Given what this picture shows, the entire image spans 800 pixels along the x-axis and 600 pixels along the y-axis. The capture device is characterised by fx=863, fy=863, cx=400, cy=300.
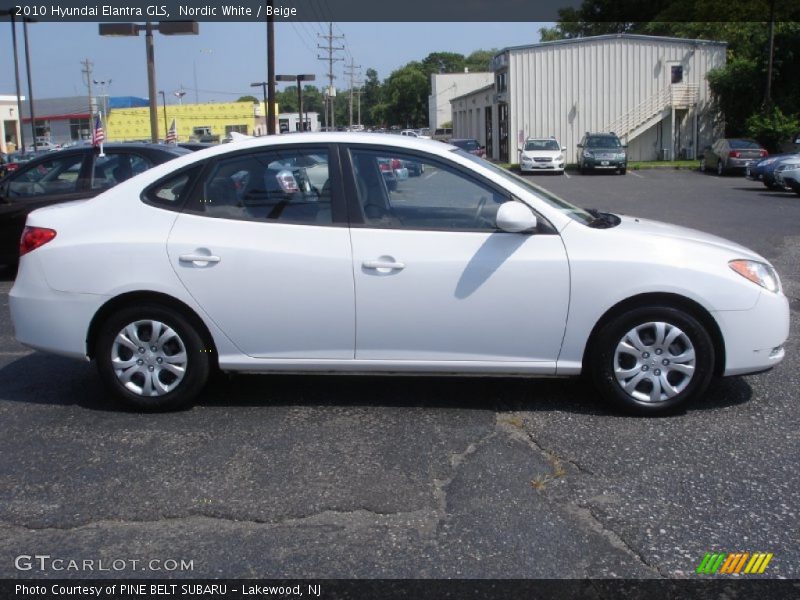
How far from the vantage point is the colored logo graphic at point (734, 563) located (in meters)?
3.36

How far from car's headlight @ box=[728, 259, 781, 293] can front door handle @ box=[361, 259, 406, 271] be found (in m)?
1.92

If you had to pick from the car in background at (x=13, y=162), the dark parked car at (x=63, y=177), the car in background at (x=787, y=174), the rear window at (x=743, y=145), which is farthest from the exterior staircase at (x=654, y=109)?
the dark parked car at (x=63, y=177)

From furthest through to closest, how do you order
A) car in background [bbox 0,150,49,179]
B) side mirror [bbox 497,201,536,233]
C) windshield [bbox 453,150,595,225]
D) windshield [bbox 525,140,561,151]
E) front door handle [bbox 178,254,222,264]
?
windshield [bbox 525,140,561,151] → car in background [bbox 0,150,49,179] → windshield [bbox 453,150,595,225] → front door handle [bbox 178,254,222,264] → side mirror [bbox 497,201,536,233]

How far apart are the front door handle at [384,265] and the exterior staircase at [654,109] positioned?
4064 centimetres

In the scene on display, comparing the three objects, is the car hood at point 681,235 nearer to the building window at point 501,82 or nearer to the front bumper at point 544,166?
the front bumper at point 544,166

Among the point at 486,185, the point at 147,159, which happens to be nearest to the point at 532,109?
the point at 147,159

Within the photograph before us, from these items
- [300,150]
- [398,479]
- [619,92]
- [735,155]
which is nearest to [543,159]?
[735,155]

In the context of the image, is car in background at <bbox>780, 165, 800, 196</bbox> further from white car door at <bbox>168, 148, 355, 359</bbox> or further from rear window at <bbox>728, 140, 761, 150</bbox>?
white car door at <bbox>168, 148, 355, 359</bbox>

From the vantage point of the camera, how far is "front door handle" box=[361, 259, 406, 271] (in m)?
4.95

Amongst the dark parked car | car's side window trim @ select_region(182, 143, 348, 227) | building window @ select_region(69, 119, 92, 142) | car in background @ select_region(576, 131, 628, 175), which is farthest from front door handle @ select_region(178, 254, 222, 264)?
building window @ select_region(69, 119, 92, 142)

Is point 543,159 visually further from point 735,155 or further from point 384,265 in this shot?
point 384,265

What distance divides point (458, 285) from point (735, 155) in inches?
1157

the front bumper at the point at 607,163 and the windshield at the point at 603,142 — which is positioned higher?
the windshield at the point at 603,142

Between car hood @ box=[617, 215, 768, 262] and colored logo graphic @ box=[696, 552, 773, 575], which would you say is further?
car hood @ box=[617, 215, 768, 262]
